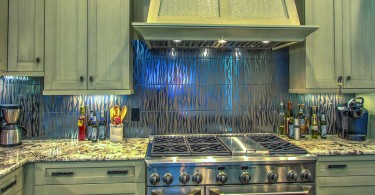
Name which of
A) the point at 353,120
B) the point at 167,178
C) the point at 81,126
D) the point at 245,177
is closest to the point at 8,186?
the point at 81,126

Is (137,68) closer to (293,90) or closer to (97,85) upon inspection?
(97,85)

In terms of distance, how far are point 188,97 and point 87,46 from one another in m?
0.98

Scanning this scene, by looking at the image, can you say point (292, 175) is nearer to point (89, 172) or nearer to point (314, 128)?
point (314, 128)

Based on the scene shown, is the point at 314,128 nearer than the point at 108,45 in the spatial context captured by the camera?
No

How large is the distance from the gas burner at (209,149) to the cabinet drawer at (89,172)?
15.5 inches

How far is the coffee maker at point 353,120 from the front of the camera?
2.20m

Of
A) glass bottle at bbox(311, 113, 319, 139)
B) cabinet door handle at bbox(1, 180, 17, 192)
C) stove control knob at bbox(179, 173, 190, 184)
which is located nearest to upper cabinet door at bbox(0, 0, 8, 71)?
cabinet door handle at bbox(1, 180, 17, 192)

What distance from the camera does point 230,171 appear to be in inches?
68.6

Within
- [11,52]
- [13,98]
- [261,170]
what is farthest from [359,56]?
[13,98]

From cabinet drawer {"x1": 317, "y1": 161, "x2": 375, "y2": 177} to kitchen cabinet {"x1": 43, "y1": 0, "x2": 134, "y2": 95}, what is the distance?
62.1 inches

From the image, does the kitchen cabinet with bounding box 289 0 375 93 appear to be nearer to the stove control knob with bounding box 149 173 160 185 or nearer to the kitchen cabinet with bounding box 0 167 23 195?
the stove control knob with bounding box 149 173 160 185

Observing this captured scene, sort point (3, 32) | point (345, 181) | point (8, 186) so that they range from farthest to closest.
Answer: point (3, 32), point (345, 181), point (8, 186)

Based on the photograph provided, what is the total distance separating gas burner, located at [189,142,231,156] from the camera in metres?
1.81

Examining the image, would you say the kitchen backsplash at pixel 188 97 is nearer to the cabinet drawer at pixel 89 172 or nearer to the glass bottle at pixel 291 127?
the glass bottle at pixel 291 127
